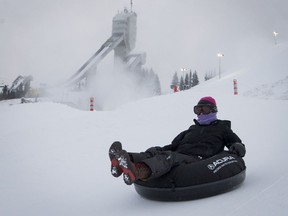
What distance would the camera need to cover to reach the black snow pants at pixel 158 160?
3.04 meters

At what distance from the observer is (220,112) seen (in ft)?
28.8

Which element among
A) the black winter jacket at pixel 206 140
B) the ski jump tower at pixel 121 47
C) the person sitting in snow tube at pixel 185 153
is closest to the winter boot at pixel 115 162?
the person sitting in snow tube at pixel 185 153

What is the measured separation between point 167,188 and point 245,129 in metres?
4.32

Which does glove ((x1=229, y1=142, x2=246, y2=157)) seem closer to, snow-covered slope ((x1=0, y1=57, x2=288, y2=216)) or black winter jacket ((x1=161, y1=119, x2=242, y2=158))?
black winter jacket ((x1=161, y1=119, x2=242, y2=158))

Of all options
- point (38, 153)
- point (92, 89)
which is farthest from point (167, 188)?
point (92, 89)

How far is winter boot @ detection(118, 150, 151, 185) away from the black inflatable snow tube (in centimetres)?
28

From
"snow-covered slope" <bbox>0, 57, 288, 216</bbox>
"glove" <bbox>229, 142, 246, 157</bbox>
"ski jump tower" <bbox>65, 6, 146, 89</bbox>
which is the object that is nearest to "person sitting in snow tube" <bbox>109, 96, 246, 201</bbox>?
"glove" <bbox>229, 142, 246, 157</bbox>

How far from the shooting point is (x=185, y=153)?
154 inches

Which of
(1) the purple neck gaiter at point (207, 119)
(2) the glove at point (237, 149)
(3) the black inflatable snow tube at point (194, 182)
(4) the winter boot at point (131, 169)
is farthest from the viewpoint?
(1) the purple neck gaiter at point (207, 119)

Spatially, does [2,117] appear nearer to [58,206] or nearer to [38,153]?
[38,153]

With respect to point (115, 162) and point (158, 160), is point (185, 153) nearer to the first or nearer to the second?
point (158, 160)

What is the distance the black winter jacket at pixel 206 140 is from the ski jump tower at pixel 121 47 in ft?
110

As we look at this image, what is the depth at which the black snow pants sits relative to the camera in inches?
120

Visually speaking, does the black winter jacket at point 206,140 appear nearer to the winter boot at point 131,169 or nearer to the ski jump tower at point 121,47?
the winter boot at point 131,169
